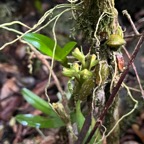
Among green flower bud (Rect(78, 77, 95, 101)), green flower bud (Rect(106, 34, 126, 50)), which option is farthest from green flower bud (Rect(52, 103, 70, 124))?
green flower bud (Rect(106, 34, 126, 50))

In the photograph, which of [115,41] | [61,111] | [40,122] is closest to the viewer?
[115,41]

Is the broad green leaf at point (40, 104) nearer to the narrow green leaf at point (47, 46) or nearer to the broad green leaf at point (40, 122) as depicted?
the broad green leaf at point (40, 122)

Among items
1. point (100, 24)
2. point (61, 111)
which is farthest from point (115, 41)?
point (61, 111)

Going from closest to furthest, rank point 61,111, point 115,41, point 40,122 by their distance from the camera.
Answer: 1. point 115,41
2. point 61,111
3. point 40,122

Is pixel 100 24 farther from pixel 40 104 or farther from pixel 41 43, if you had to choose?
pixel 40 104

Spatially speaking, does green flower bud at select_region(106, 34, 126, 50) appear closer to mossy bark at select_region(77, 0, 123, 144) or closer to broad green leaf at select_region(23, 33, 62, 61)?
mossy bark at select_region(77, 0, 123, 144)

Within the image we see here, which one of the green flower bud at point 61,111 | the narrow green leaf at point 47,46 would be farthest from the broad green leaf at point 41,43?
the green flower bud at point 61,111

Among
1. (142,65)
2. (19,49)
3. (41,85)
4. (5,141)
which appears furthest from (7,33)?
(142,65)

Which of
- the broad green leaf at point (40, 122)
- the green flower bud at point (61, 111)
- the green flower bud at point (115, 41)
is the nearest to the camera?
the green flower bud at point (115, 41)

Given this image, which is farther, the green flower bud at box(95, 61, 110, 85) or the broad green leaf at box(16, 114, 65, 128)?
the broad green leaf at box(16, 114, 65, 128)

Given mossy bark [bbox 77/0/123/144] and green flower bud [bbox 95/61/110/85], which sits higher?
mossy bark [bbox 77/0/123/144]

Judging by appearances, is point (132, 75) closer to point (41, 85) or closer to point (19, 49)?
point (41, 85)

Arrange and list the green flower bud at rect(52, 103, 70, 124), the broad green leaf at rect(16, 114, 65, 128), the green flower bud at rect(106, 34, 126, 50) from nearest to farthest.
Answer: the green flower bud at rect(106, 34, 126, 50) < the green flower bud at rect(52, 103, 70, 124) < the broad green leaf at rect(16, 114, 65, 128)
